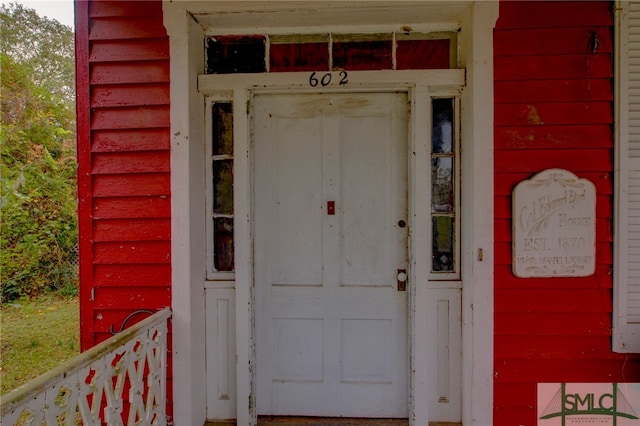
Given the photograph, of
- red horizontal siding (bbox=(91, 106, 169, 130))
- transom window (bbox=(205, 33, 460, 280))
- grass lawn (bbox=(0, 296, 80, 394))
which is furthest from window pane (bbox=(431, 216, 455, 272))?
grass lawn (bbox=(0, 296, 80, 394))

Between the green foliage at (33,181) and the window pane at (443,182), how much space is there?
19.6 ft

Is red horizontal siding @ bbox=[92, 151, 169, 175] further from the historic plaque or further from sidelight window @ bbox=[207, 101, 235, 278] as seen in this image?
the historic plaque

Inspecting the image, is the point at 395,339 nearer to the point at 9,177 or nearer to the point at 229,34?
the point at 229,34

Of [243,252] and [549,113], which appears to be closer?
[549,113]

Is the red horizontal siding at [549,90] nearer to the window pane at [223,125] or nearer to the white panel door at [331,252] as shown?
the white panel door at [331,252]

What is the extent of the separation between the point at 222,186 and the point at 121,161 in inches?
21.7

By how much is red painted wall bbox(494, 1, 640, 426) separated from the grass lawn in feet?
13.0

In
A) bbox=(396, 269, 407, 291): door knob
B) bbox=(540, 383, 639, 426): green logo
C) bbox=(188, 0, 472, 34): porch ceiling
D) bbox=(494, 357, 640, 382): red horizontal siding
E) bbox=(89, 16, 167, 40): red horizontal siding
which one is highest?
bbox=(188, 0, 472, 34): porch ceiling

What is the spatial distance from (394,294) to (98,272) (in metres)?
1.67

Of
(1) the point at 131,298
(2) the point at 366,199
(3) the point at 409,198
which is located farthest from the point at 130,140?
(3) the point at 409,198

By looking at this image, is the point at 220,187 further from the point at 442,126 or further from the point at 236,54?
the point at 442,126

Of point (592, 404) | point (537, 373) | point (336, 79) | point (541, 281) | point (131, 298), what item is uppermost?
point (336, 79)

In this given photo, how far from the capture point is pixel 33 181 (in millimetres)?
5926

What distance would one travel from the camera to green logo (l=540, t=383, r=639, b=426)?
1.92 metres
